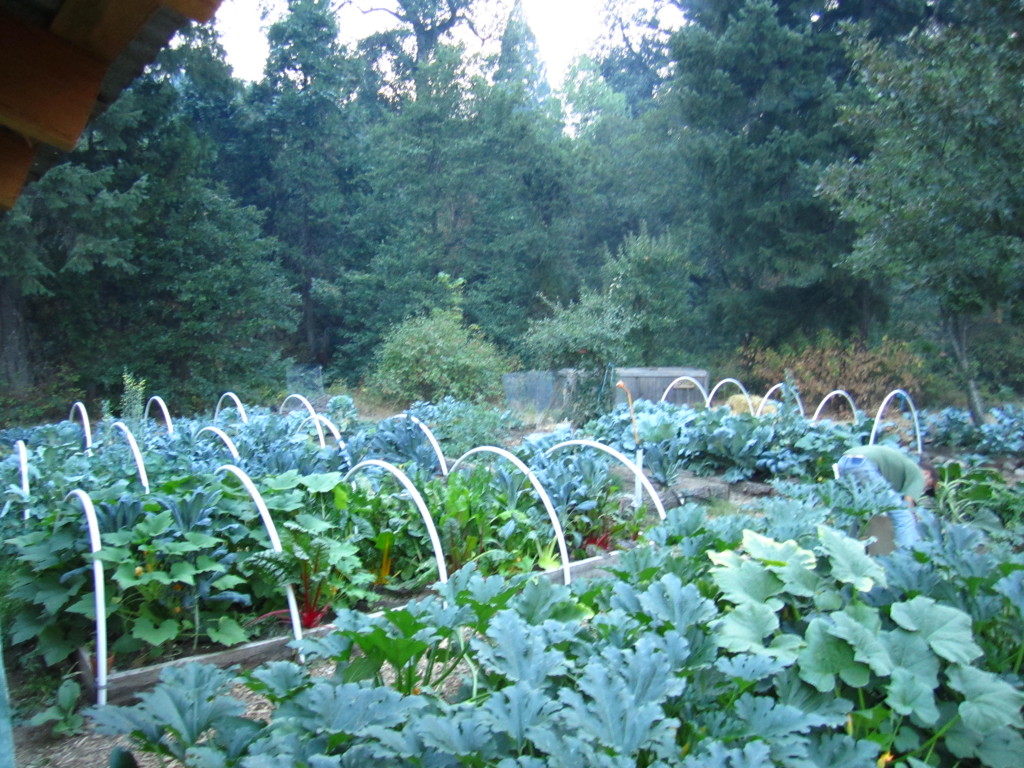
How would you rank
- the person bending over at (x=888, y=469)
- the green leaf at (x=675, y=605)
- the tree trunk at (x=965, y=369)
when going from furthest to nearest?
the tree trunk at (x=965, y=369) < the person bending over at (x=888, y=469) < the green leaf at (x=675, y=605)

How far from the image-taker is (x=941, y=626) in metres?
2.16

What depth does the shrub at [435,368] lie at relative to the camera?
41.5 feet

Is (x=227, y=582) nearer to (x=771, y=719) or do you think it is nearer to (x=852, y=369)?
Answer: (x=771, y=719)

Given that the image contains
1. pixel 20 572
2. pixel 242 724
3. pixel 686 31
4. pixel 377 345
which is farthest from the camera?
pixel 377 345

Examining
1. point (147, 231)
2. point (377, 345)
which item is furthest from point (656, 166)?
point (147, 231)

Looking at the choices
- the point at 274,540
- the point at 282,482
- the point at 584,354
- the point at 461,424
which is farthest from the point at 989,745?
the point at 584,354

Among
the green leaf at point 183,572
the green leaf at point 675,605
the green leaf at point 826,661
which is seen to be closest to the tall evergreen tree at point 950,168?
the green leaf at point 826,661

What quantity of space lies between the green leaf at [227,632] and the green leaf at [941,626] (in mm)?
2531

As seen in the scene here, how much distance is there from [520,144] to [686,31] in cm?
438

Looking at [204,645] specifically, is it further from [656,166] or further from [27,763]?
[656,166]

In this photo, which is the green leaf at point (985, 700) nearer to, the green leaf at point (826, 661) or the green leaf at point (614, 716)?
the green leaf at point (826, 661)

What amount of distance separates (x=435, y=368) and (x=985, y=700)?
10990 mm

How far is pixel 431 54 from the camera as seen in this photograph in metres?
18.7

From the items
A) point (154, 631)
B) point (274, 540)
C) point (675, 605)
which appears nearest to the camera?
point (675, 605)
